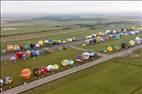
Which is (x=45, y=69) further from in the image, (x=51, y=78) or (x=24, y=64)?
(x=24, y=64)

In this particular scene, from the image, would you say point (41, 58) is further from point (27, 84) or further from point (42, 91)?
point (42, 91)

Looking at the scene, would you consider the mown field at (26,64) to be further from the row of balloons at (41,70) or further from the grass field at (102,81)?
the grass field at (102,81)

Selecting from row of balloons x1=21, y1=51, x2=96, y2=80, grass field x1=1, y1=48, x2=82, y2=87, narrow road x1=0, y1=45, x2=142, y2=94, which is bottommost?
grass field x1=1, y1=48, x2=82, y2=87

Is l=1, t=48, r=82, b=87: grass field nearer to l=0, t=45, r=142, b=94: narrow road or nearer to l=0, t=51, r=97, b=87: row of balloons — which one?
l=0, t=51, r=97, b=87: row of balloons

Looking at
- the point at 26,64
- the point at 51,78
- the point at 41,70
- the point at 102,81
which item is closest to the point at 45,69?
the point at 41,70

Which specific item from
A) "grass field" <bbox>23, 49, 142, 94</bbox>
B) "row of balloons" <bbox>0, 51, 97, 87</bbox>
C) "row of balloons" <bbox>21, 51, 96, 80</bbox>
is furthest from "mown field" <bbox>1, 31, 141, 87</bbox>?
"grass field" <bbox>23, 49, 142, 94</bbox>

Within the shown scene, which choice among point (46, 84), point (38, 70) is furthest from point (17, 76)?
point (46, 84)

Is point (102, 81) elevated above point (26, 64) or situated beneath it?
elevated above

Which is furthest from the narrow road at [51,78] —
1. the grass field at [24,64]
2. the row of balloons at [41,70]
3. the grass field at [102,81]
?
the grass field at [24,64]
